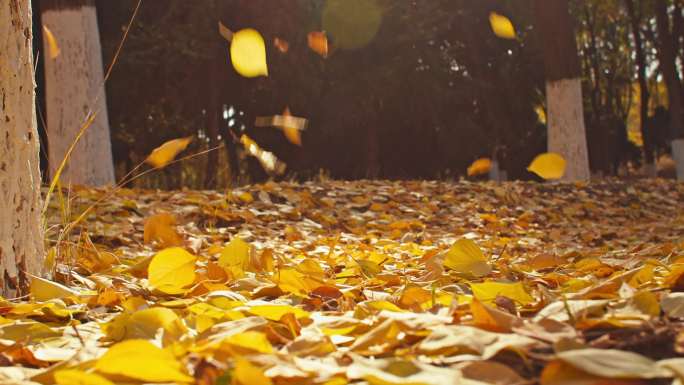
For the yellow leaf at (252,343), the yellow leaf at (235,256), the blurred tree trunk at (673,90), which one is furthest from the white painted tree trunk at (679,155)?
the yellow leaf at (252,343)

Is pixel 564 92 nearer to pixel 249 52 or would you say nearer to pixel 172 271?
pixel 249 52

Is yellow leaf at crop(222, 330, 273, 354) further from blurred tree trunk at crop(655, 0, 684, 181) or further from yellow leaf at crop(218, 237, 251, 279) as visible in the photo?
blurred tree trunk at crop(655, 0, 684, 181)

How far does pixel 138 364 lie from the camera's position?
975 millimetres

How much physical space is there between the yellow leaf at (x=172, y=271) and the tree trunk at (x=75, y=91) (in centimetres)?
459

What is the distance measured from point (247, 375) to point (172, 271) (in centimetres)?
99

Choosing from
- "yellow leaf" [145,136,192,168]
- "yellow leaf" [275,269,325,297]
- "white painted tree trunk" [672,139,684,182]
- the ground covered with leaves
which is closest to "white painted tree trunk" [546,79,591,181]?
"white painted tree trunk" [672,139,684,182]

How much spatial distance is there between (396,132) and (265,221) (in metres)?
11.7

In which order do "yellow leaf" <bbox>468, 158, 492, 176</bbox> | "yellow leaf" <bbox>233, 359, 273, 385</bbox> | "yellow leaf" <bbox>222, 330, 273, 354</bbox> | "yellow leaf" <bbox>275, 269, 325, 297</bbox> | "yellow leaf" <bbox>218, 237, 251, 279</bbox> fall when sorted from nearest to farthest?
"yellow leaf" <bbox>233, 359, 273, 385</bbox> < "yellow leaf" <bbox>222, 330, 273, 354</bbox> < "yellow leaf" <bbox>275, 269, 325, 297</bbox> < "yellow leaf" <bbox>218, 237, 251, 279</bbox> < "yellow leaf" <bbox>468, 158, 492, 176</bbox>

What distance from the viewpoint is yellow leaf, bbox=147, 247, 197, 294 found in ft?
5.94

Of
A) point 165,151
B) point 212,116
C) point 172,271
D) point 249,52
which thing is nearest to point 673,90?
point 212,116

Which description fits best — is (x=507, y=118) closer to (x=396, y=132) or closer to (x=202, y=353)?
(x=396, y=132)

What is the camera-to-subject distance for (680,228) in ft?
16.9

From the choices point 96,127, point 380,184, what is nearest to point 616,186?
point 380,184

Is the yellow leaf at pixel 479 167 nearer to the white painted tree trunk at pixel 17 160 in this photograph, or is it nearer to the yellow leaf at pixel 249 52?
the yellow leaf at pixel 249 52
